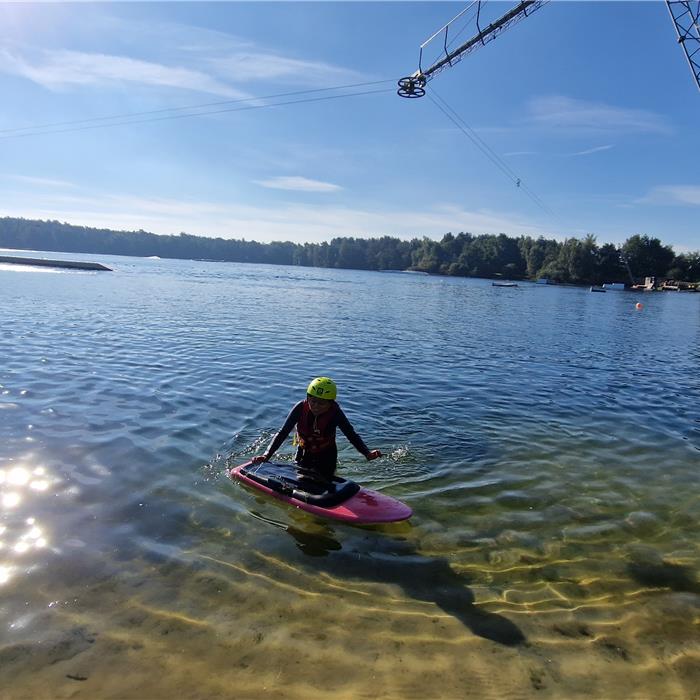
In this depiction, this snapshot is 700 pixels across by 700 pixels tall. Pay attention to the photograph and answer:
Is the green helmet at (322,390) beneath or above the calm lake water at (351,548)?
above

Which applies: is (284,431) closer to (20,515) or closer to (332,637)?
(332,637)

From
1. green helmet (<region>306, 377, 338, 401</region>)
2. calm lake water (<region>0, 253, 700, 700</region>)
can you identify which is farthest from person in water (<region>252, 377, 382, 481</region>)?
calm lake water (<region>0, 253, 700, 700</region>)

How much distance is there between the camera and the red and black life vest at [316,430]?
327 inches

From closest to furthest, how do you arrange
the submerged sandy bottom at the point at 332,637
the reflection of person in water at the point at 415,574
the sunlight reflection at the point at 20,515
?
the submerged sandy bottom at the point at 332,637 → the reflection of person in water at the point at 415,574 → the sunlight reflection at the point at 20,515

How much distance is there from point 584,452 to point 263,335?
18.6m

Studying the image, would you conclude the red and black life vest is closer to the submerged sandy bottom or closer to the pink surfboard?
the pink surfboard

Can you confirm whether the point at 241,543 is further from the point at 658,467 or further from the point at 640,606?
the point at 658,467

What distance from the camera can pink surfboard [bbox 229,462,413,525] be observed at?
746cm

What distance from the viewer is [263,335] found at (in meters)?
26.7

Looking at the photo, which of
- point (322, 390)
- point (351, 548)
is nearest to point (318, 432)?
point (322, 390)

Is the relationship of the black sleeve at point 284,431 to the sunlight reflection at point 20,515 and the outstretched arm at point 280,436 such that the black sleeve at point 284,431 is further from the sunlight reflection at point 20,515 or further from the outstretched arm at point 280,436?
the sunlight reflection at point 20,515

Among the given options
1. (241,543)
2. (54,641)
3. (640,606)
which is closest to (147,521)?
(241,543)

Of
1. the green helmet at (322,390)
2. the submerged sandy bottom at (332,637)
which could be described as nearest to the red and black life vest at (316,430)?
the green helmet at (322,390)

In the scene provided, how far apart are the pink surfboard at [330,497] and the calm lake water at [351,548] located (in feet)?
0.73
